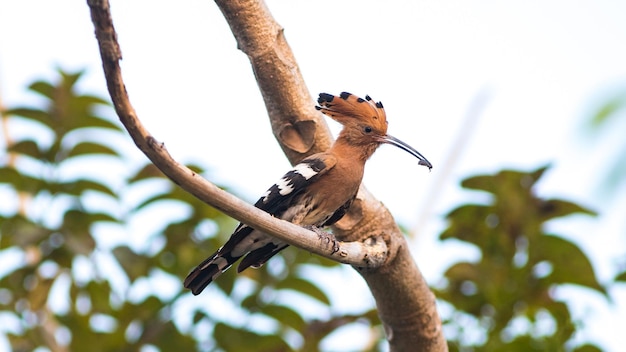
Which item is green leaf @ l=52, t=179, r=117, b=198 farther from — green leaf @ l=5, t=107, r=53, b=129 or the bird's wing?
the bird's wing

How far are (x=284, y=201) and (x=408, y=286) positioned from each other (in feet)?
1.86

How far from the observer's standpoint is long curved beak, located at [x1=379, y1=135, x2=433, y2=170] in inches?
112

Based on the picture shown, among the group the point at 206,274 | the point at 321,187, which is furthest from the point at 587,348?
the point at 206,274

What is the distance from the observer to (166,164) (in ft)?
5.83

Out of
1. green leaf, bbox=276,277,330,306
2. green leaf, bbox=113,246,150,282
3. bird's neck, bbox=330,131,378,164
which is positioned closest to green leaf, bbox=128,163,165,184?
green leaf, bbox=113,246,150,282

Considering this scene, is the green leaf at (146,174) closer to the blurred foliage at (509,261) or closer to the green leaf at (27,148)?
the green leaf at (27,148)

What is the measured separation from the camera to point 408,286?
2.62 meters

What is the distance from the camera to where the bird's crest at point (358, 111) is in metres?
3.28

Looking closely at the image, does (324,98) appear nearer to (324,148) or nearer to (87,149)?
(324,148)

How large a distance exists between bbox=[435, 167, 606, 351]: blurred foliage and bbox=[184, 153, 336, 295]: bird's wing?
604mm

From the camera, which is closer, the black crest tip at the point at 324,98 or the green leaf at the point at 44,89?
the black crest tip at the point at 324,98

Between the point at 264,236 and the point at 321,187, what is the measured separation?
305mm

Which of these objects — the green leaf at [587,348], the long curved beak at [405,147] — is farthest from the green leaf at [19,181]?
the green leaf at [587,348]

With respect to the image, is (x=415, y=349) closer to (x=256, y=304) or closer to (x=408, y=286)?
(x=408, y=286)
